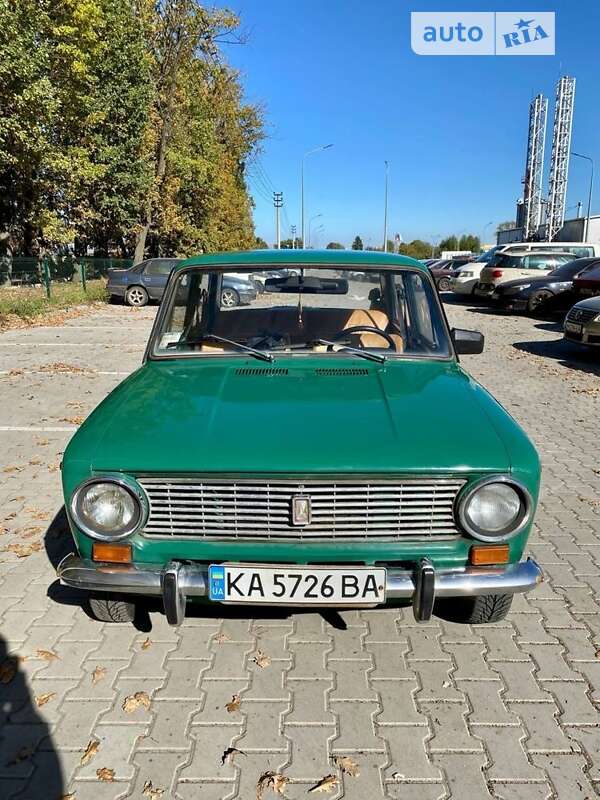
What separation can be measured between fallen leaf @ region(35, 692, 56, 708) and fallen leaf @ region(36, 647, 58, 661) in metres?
0.24

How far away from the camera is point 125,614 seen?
3133 mm

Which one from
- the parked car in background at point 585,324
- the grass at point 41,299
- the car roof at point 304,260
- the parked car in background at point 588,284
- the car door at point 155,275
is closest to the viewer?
the car roof at point 304,260

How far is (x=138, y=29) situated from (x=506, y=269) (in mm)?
15509

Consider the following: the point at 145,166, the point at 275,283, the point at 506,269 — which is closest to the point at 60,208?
the point at 145,166

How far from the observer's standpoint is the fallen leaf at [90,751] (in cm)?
236

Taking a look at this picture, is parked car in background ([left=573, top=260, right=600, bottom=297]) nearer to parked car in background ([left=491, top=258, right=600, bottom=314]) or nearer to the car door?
parked car in background ([left=491, top=258, right=600, bottom=314])

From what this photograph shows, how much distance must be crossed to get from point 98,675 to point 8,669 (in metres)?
0.42

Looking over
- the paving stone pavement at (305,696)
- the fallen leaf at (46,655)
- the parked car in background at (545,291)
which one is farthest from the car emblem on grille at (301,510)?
the parked car in background at (545,291)

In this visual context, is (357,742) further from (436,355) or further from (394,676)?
(436,355)

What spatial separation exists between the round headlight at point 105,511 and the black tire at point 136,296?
18.9 m

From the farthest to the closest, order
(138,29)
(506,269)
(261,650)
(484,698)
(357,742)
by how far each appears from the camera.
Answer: (138,29) → (506,269) → (261,650) → (484,698) → (357,742)

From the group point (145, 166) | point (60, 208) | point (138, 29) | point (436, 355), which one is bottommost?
point (436, 355)

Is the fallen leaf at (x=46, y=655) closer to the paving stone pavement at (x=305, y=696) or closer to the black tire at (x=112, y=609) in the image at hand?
the paving stone pavement at (x=305, y=696)

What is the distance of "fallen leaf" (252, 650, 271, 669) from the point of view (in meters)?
2.90
